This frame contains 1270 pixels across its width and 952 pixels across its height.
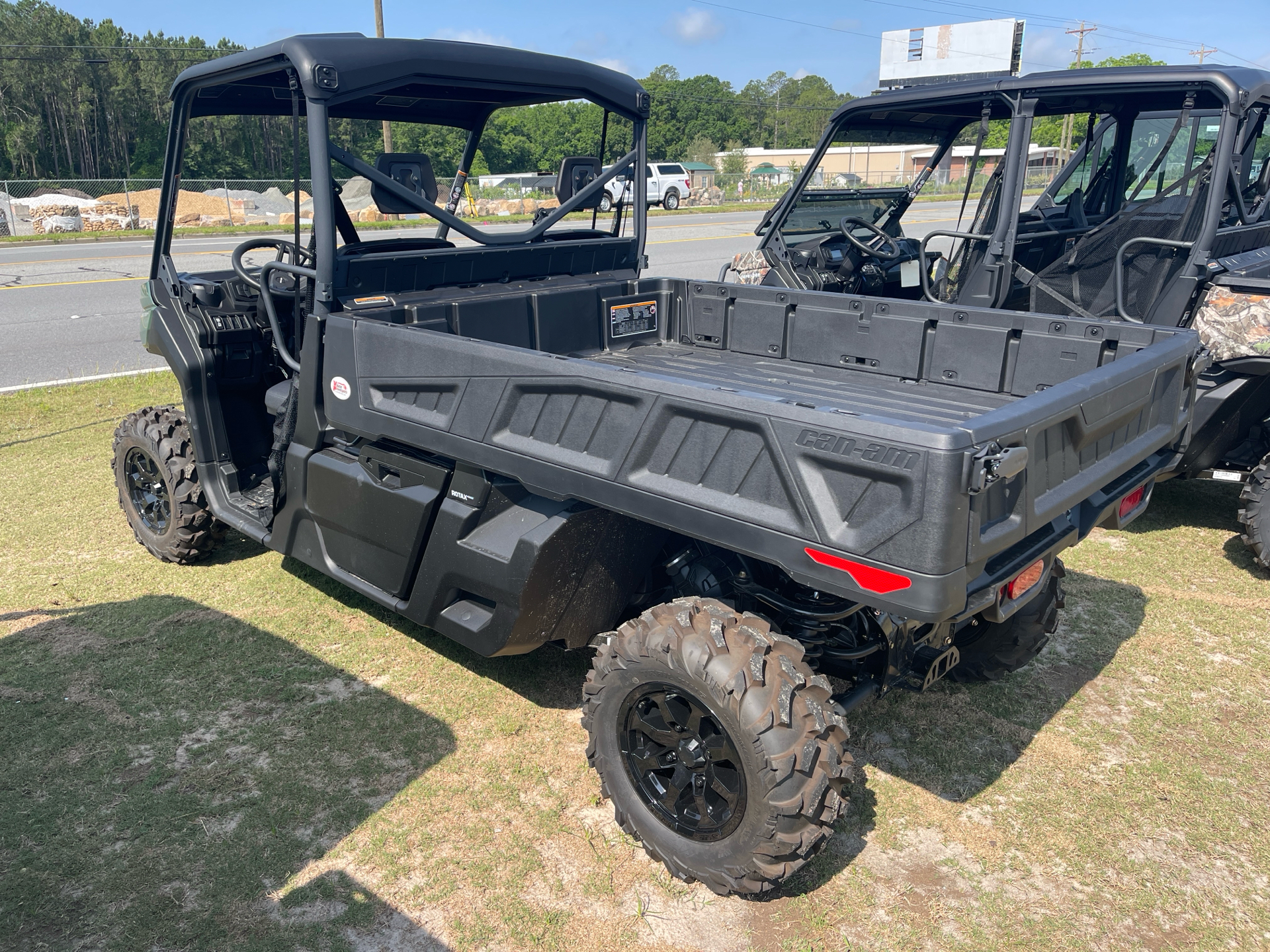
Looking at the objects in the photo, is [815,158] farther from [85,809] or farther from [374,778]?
→ [85,809]

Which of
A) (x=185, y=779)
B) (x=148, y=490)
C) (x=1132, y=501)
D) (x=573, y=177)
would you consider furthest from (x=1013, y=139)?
(x=185, y=779)

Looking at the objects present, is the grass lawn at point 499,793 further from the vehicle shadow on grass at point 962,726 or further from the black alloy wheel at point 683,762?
the black alloy wheel at point 683,762

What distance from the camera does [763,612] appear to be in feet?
10.2

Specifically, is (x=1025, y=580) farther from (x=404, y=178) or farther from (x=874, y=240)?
(x=874, y=240)

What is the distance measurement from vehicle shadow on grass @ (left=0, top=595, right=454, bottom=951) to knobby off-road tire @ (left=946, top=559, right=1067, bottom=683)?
205 cm

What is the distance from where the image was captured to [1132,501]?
11.1ft

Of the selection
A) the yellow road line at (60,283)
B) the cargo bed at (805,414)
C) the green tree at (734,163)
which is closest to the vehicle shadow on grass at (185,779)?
the cargo bed at (805,414)

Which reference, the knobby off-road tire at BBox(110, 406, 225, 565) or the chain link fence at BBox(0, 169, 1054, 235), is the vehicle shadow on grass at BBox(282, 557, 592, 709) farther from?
the chain link fence at BBox(0, 169, 1054, 235)

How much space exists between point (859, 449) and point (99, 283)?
640 inches

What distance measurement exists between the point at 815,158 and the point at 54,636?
17.4 feet

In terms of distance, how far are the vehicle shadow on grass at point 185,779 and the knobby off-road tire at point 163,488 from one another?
48 cm

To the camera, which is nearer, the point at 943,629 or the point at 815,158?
the point at 943,629

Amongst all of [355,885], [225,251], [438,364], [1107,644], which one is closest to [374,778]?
[355,885]

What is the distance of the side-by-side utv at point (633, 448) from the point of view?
2.45 meters
